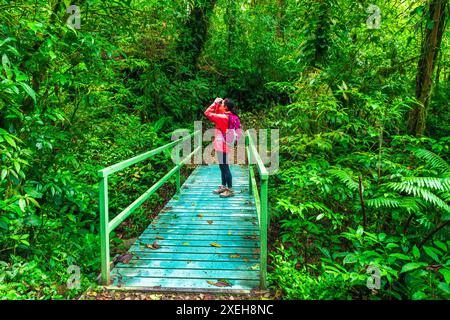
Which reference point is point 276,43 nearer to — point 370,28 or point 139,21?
point 139,21

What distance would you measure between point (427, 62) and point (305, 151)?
2.23 metres

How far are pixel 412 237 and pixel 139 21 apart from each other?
646 cm

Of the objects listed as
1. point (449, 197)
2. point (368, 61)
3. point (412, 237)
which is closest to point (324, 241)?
point (412, 237)

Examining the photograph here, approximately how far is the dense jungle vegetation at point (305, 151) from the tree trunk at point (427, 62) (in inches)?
0.7

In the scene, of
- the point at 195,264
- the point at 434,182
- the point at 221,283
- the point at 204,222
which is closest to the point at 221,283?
the point at 221,283

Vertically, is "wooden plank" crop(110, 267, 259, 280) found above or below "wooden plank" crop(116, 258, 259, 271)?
below

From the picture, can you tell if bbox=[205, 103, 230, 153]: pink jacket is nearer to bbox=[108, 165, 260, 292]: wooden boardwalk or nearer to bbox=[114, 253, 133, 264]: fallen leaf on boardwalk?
bbox=[108, 165, 260, 292]: wooden boardwalk

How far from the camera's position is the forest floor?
308cm

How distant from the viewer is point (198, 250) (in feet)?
13.5

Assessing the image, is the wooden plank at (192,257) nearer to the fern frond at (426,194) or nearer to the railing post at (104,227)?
the railing post at (104,227)

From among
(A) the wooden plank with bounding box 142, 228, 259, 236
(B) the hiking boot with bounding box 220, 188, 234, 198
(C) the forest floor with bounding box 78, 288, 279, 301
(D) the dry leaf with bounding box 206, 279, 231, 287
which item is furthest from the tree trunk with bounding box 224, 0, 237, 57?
(C) the forest floor with bounding box 78, 288, 279, 301

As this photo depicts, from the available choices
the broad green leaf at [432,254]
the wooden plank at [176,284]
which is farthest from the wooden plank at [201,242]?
the broad green leaf at [432,254]

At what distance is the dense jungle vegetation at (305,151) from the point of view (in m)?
3.03

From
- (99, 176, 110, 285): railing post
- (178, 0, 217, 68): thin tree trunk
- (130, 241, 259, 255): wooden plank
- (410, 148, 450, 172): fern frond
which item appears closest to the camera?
(99, 176, 110, 285): railing post
